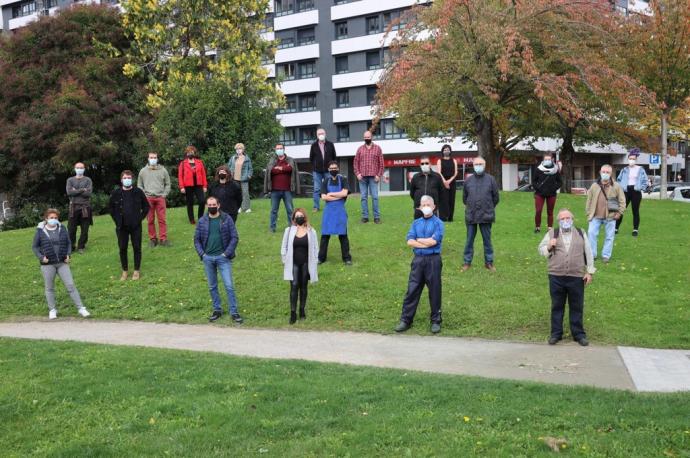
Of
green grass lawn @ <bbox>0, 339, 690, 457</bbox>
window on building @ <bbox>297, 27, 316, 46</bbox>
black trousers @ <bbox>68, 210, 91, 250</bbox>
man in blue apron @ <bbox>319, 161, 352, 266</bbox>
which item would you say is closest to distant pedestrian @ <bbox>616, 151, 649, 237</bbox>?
man in blue apron @ <bbox>319, 161, 352, 266</bbox>

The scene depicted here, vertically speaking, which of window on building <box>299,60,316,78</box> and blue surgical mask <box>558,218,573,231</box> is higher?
window on building <box>299,60,316,78</box>

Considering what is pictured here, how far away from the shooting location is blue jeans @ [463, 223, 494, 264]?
11.5 meters

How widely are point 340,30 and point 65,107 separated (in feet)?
116

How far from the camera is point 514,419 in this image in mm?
5320

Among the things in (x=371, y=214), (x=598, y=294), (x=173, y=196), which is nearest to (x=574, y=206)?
(x=371, y=214)

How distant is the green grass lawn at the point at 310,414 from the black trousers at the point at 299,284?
2750 mm

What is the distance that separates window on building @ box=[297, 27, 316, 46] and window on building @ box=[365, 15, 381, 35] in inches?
217

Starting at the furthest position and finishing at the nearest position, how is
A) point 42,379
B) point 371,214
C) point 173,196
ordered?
1. point 173,196
2. point 371,214
3. point 42,379

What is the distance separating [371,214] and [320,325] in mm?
8134

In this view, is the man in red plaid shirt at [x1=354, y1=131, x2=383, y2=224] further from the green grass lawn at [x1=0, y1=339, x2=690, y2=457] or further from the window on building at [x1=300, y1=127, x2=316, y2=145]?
the window on building at [x1=300, y1=127, x2=316, y2=145]

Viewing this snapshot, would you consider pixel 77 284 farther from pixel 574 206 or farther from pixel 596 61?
pixel 596 61

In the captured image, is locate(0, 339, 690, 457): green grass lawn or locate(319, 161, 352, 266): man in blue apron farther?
locate(319, 161, 352, 266): man in blue apron

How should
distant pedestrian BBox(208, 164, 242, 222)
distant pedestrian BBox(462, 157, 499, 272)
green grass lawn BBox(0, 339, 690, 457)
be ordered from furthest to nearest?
distant pedestrian BBox(208, 164, 242, 222)
distant pedestrian BBox(462, 157, 499, 272)
green grass lawn BBox(0, 339, 690, 457)

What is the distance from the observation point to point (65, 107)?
88.7 feet
